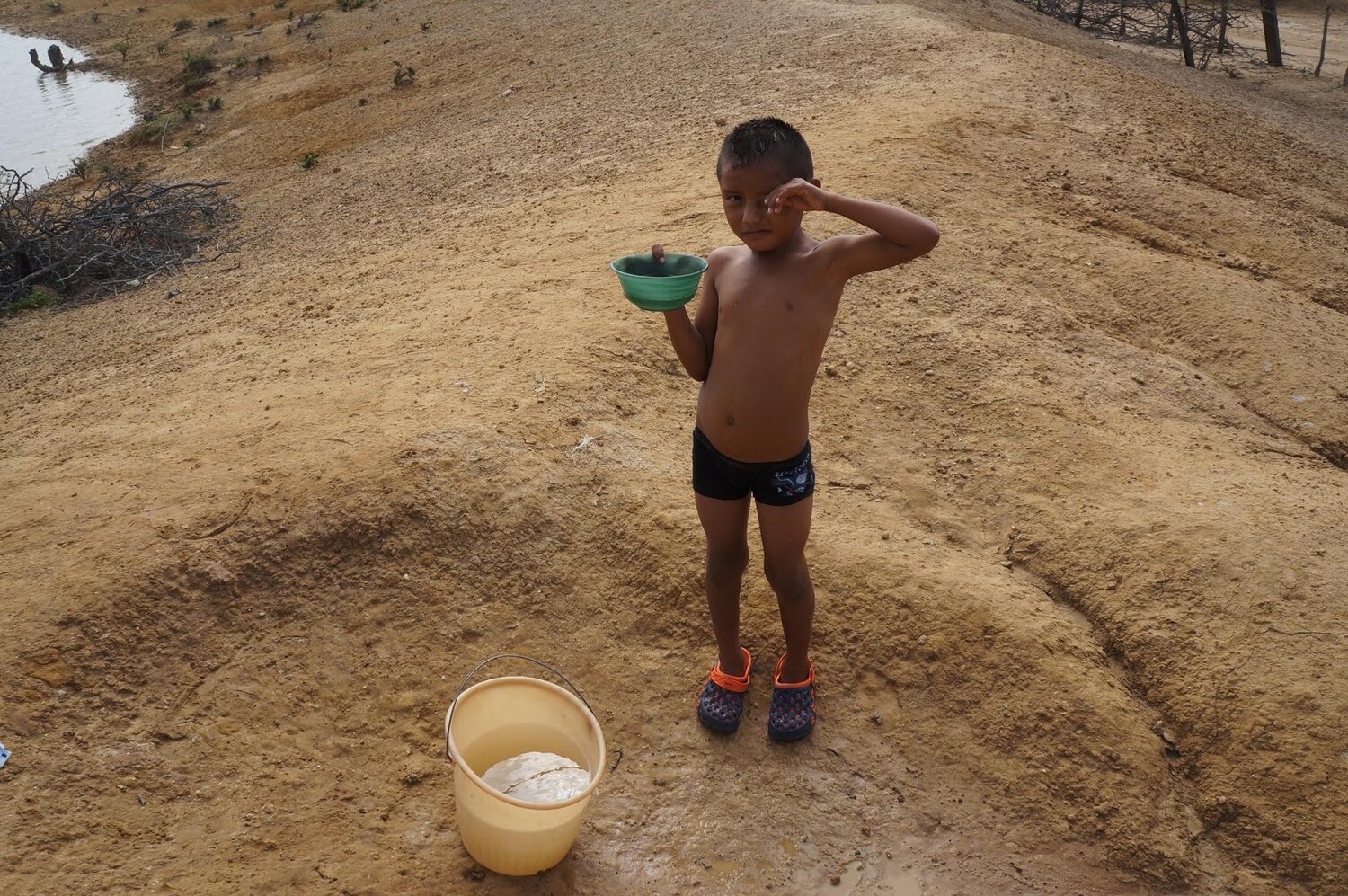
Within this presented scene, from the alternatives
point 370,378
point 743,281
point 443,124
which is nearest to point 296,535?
point 370,378

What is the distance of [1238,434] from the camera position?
3709 millimetres

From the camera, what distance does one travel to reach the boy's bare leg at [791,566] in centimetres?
230

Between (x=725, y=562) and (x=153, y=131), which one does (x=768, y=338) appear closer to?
(x=725, y=562)

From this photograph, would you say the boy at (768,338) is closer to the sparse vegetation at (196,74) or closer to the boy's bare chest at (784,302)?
the boy's bare chest at (784,302)

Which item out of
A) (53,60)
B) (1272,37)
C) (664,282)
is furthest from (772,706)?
(53,60)

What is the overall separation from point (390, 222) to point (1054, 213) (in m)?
3.79

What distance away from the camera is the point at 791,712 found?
2557 mm

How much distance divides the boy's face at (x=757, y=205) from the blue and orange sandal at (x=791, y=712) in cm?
103

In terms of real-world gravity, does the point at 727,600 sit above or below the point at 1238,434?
above

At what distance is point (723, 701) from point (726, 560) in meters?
0.39

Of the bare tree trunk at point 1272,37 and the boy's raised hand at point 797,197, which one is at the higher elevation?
the boy's raised hand at point 797,197

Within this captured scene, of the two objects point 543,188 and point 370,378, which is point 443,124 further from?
point 370,378

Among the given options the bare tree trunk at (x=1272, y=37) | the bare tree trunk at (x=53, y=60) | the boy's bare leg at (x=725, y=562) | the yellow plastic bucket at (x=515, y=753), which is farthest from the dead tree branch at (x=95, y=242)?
the bare tree trunk at (x=1272, y=37)

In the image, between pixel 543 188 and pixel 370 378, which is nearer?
pixel 370 378
